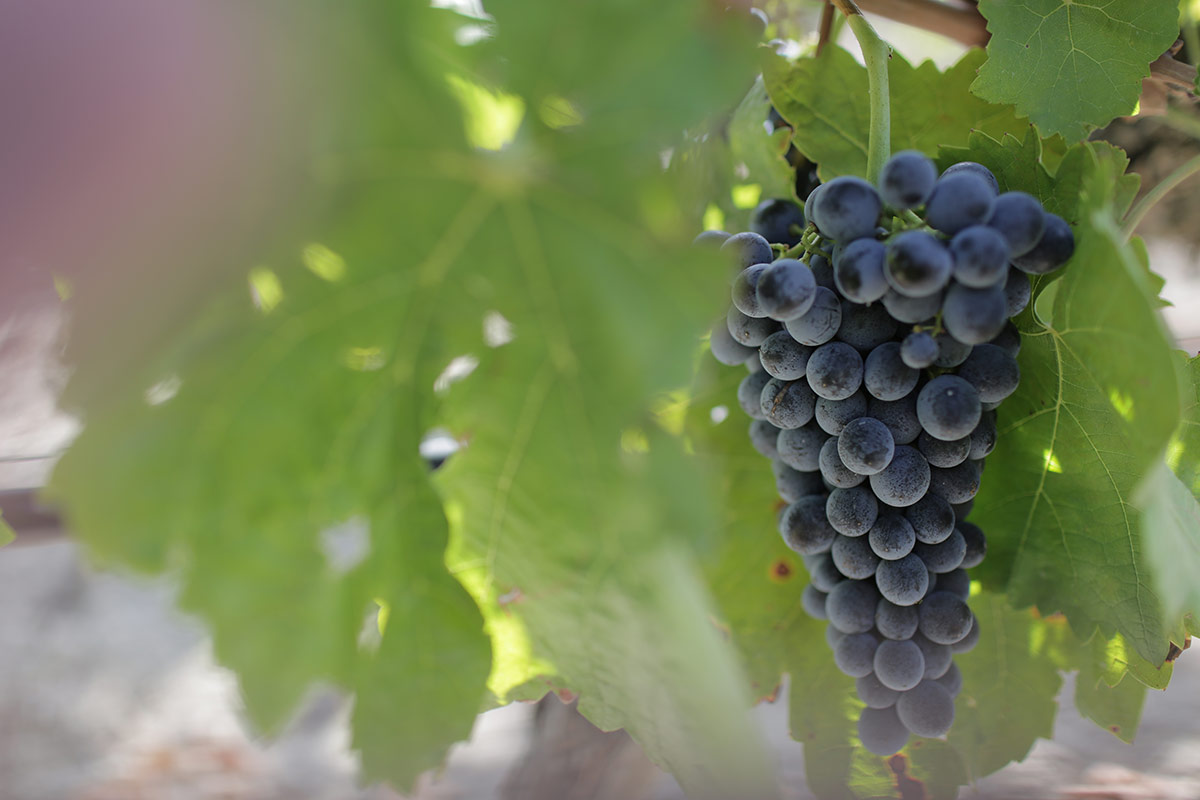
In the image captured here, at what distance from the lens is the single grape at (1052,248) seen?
49 centimetres

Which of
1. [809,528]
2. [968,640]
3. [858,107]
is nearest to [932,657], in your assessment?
[968,640]

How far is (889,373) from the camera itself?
1.79ft

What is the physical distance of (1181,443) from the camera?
0.62 metres

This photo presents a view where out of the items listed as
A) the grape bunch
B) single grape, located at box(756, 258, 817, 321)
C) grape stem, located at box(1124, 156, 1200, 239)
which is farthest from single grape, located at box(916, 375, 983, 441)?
grape stem, located at box(1124, 156, 1200, 239)

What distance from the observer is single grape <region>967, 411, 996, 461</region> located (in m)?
0.59

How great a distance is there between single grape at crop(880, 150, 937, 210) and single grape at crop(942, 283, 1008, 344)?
2.4 inches

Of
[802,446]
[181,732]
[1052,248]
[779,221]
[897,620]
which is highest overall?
[1052,248]

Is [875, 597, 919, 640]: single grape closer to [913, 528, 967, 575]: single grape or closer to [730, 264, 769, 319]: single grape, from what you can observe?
[913, 528, 967, 575]: single grape

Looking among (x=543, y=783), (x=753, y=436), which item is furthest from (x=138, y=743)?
(x=753, y=436)

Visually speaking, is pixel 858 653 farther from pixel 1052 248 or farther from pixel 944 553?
pixel 1052 248

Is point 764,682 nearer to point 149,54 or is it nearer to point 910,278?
point 910,278

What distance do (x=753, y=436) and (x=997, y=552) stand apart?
23 cm

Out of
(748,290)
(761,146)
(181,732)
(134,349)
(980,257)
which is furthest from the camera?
(181,732)

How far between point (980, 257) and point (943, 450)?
0.17 meters
